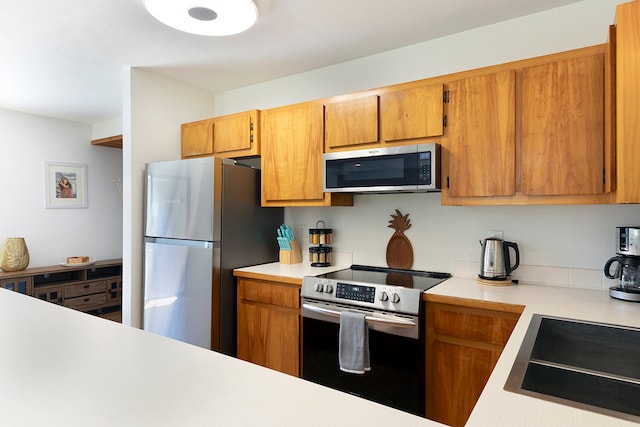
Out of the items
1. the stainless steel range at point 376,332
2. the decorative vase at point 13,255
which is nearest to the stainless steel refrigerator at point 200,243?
the stainless steel range at point 376,332

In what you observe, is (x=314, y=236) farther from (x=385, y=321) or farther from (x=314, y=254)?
(x=385, y=321)

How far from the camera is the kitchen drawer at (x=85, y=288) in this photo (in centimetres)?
407

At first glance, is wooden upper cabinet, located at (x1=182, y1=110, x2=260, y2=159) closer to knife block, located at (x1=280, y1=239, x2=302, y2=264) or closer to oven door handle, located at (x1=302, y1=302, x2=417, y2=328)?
knife block, located at (x1=280, y1=239, x2=302, y2=264)

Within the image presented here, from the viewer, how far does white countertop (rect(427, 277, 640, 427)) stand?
741 mm

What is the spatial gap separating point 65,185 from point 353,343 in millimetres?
4176

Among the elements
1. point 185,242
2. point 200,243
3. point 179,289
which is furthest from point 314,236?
point 179,289

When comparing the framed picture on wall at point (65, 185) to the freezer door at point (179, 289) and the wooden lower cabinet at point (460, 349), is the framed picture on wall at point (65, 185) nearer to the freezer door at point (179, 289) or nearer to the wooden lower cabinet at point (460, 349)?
the freezer door at point (179, 289)

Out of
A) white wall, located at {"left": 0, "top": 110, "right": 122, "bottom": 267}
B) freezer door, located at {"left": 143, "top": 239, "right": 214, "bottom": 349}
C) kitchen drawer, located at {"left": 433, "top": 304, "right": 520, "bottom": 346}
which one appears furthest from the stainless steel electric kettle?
white wall, located at {"left": 0, "top": 110, "right": 122, "bottom": 267}

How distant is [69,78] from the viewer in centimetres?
311

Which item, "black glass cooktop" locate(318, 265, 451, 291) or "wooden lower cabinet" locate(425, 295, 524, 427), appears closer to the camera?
"wooden lower cabinet" locate(425, 295, 524, 427)

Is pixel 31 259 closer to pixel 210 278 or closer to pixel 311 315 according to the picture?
pixel 210 278

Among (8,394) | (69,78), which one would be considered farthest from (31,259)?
(8,394)

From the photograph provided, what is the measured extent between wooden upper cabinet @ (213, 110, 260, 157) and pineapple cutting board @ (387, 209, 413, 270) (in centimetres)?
117

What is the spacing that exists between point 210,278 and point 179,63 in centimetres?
165
